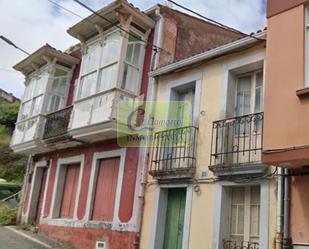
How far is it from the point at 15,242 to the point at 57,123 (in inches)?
165

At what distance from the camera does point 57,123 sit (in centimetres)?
1523

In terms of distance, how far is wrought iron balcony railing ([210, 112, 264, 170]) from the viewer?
9531mm

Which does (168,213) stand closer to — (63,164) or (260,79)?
(260,79)

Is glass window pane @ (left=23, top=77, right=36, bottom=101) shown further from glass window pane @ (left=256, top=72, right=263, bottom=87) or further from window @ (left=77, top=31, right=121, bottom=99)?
glass window pane @ (left=256, top=72, right=263, bottom=87)

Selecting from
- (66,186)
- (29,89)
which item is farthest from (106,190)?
(29,89)

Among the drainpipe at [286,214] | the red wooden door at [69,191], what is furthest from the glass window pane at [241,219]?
the red wooden door at [69,191]

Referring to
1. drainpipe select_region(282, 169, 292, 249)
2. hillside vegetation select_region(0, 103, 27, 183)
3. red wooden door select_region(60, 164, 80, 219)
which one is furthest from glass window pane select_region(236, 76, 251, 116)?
hillside vegetation select_region(0, 103, 27, 183)

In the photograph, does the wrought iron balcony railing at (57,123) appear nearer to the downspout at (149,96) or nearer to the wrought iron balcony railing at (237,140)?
the downspout at (149,96)

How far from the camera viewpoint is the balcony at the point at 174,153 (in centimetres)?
1081

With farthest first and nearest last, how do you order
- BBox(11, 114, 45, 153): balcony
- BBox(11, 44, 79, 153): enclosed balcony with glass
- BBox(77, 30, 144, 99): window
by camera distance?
BBox(11, 44, 79, 153): enclosed balcony with glass → BBox(11, 114, 45, 153): balcony → BBox(77, 30, 144, 99): window

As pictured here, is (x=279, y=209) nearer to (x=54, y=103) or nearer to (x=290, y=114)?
(x=290, y=114)

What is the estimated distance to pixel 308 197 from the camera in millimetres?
8125

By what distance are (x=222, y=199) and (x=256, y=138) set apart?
1584mm

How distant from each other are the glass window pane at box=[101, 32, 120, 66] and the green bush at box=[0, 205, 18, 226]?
27.1ft
